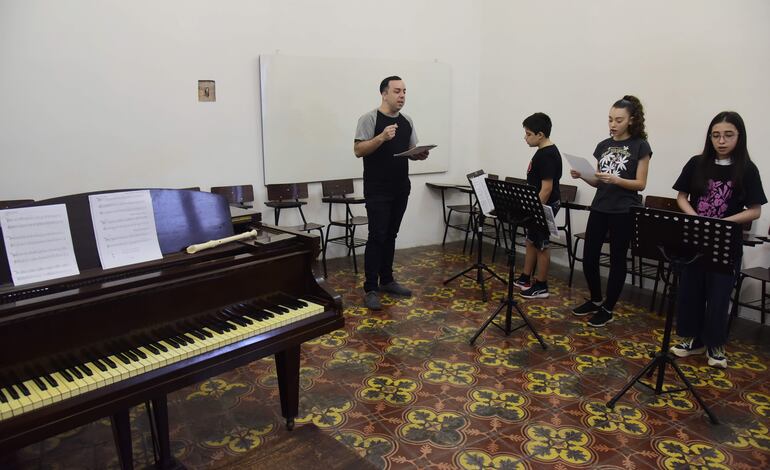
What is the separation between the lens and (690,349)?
3.45m

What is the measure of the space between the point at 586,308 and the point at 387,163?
1968mm

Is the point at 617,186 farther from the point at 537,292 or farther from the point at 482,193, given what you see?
the point at 537,292

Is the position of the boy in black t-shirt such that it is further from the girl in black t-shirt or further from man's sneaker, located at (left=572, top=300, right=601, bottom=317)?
the girl in black t-shirt

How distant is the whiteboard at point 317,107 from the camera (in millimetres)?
5328

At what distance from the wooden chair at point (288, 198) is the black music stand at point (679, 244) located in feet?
9.96

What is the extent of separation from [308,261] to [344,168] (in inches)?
144

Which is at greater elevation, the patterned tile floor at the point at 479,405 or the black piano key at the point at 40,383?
the black piano key at the point at 40,383

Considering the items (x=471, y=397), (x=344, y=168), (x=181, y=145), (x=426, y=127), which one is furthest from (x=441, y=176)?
(x=471, y=397)

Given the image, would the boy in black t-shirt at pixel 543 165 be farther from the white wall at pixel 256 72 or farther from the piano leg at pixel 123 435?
the piano leg at pixel 123 435

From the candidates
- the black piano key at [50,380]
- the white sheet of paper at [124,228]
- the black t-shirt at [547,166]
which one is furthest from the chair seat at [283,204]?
the black piano key at [50,380]

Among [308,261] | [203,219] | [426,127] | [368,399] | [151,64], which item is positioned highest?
[151,64]

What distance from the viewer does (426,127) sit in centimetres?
641

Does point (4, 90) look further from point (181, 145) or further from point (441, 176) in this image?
point (441, 176)

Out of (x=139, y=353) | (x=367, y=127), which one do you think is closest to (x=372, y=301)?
(x=367, y=127)
